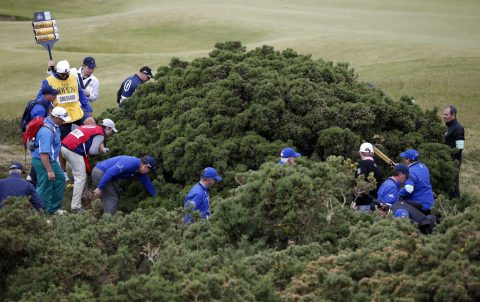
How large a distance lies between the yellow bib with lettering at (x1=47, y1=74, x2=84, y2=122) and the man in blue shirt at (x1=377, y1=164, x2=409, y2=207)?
581cm

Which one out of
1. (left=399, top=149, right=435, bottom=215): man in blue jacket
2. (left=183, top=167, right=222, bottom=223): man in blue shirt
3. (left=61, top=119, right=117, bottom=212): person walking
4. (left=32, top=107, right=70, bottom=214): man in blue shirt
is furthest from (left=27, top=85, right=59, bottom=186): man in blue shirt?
(left=399, top=149, right=435, bottom=215): man in blue jacket

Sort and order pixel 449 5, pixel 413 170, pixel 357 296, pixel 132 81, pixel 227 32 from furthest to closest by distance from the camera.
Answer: pixel 449 5 → pixel 227 32 → pixel 132 81 → pixel 413 170 → pixel 357 296

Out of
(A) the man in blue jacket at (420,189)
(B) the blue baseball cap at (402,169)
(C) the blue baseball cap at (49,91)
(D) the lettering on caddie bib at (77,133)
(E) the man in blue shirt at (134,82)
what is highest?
(C) the blue baseball cap at (49,91)

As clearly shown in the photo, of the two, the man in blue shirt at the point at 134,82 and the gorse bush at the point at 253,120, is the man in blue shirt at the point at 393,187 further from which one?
the man in blue shirt at the point at 134,82

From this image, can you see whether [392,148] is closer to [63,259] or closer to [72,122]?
[72,122]

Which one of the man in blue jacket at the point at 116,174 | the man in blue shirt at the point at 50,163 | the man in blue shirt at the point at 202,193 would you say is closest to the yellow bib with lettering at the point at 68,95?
the man in blue shirt at the point at 50,163

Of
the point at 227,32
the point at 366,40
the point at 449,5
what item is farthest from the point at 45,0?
the point at 366,40

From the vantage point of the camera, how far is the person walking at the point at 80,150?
12.4 metres

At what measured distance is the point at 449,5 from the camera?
149 ft

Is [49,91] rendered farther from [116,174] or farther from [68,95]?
[116,174]

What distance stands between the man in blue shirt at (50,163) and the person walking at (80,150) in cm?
45

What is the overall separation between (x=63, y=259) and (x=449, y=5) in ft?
137

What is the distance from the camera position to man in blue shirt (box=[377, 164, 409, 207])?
10.9 m

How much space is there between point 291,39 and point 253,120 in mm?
17967
